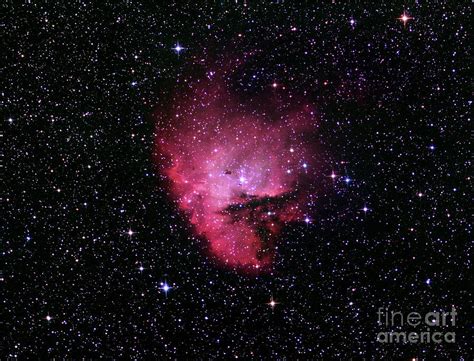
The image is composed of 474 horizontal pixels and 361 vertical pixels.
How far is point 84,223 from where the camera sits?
2.77 ft

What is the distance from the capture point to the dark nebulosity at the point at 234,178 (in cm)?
83

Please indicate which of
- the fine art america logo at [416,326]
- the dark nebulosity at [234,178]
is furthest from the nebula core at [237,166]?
the fine art america logo at [416,326]

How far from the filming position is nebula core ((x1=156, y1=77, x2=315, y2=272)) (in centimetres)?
85

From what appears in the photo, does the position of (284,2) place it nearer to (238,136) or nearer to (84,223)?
(238,136)

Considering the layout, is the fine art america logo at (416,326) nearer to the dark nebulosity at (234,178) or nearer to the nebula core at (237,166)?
the dark nebulosity at (234,178)

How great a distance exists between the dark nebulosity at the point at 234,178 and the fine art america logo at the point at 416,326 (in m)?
0.02

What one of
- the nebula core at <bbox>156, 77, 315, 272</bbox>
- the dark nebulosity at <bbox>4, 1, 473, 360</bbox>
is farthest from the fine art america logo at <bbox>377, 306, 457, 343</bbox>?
the nebula core at <bbox>156, 77, 315, 272</bbox>

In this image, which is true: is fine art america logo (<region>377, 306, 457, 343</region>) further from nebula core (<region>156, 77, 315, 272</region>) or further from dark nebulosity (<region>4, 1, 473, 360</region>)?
nebula core (<region>156, 77, 315, 272</region>)

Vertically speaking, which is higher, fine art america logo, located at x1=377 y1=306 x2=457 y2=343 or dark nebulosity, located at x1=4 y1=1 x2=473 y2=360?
dark nebulosity, located at x1=4 y1=1 x2=473 y2=360

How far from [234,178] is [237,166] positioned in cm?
Answer: 4

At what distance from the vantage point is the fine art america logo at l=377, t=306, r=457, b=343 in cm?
85

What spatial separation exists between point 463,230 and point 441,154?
0.25 m

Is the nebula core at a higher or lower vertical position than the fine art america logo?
higher

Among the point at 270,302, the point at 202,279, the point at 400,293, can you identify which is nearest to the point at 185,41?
the point at 202,279
